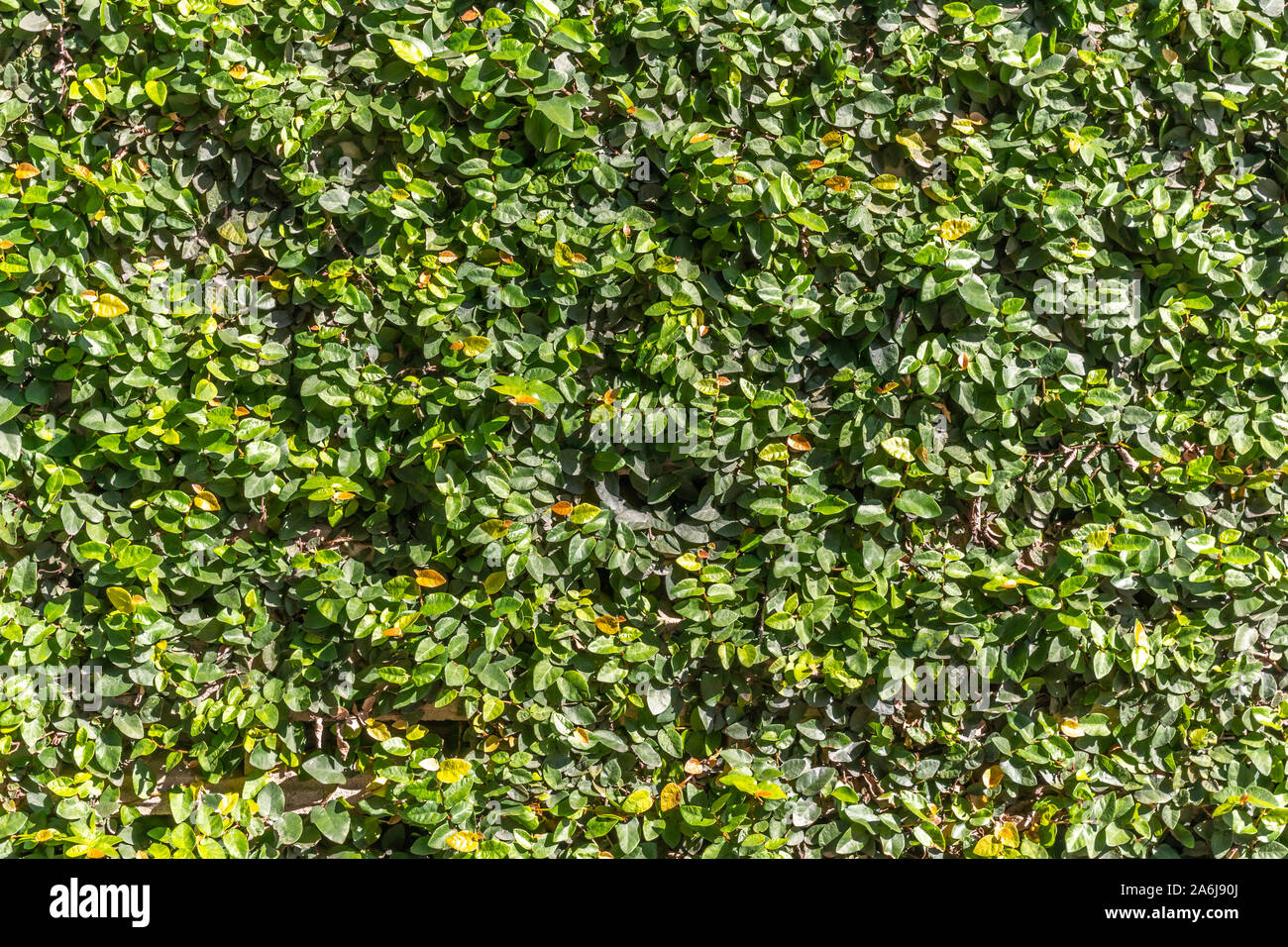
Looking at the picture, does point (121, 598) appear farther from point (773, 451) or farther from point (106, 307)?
point (773, 451)

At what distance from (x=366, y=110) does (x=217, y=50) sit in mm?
386

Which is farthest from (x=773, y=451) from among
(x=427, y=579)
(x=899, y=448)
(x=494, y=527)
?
(x=427, y=579)

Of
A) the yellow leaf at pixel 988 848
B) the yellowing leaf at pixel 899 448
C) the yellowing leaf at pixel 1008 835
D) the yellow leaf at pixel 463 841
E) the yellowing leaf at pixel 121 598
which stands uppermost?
the yellowing leaf at pixel 899 448

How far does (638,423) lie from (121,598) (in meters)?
1.41

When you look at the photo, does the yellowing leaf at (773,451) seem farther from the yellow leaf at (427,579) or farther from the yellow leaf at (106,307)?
the yellow leaf at (106,307)

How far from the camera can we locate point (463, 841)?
224 cm

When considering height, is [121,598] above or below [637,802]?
above

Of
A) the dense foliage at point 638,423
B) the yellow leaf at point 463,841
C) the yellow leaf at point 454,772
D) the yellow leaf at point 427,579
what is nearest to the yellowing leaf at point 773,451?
the dense foliage at point 638,423

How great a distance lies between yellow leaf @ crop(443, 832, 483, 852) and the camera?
2.24m

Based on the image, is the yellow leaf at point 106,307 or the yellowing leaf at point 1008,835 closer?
the yellow leaf at point 106,307

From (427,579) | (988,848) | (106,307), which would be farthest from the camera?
(988,848)

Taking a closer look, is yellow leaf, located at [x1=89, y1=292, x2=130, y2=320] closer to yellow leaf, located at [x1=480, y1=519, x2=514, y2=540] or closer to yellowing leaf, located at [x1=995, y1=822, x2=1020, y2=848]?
yellow leaf, located at [x1=480, y1=519, x2=514, y2=540]

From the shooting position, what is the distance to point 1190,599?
7.93ft

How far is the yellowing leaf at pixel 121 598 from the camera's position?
7.25ft
